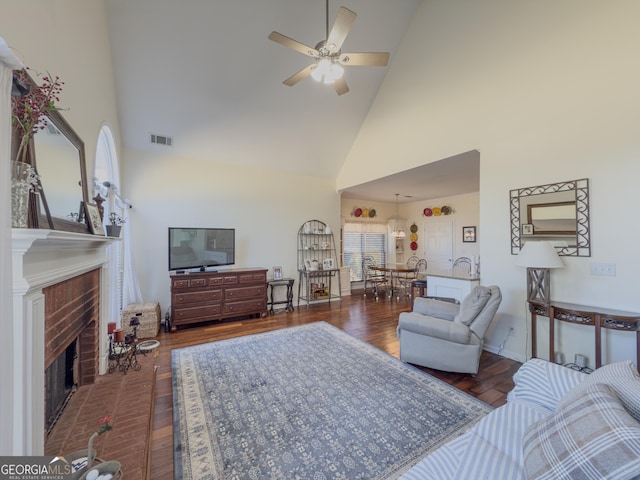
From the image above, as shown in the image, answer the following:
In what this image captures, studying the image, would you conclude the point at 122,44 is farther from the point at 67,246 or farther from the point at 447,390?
the point at 447,390

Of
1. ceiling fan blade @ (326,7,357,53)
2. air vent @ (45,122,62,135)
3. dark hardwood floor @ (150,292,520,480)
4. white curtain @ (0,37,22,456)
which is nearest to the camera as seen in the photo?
white curtain @ (0,37,22,456)

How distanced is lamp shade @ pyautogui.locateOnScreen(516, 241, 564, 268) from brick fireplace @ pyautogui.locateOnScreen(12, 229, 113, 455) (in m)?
3.48

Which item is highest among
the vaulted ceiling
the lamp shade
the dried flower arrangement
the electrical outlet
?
the vaulted ceiling

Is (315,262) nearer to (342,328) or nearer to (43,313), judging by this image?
(342,328)

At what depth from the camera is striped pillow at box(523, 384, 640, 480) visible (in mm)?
778

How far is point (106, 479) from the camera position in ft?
3.70

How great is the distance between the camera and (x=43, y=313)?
1.27m

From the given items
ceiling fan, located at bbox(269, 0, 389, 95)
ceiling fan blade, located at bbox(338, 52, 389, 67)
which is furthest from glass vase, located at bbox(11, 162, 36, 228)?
ceiling fan blade, located at bbox(338, 52, 389, 67)

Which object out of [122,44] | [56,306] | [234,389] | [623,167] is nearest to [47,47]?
[56,306]

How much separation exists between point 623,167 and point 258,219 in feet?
16.1

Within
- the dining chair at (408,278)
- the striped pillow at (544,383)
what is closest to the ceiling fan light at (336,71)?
the striped pillow at (544,383)

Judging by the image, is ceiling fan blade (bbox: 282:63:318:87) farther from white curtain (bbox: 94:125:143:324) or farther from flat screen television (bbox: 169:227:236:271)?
flat screen television (bbox: 169:227:236:271)

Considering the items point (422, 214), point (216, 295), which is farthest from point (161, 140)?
point (422, 214)

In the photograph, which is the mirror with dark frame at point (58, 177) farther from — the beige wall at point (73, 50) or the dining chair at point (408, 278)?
the dining chair at point (408, 278)
